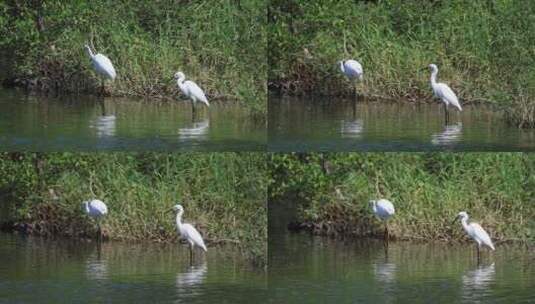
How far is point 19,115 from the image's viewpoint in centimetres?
867

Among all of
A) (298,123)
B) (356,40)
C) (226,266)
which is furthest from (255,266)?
(356,40)

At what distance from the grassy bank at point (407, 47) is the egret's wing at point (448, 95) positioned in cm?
23

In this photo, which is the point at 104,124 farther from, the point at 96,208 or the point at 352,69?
the point at 352,69

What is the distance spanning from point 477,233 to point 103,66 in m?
2.64

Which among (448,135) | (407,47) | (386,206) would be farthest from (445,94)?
(386,206)

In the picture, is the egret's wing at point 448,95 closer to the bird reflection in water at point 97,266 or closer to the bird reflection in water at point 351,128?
the bird reflection in water at point 351,128

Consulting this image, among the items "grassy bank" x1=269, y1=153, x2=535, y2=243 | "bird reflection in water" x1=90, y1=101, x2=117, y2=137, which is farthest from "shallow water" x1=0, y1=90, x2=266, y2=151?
"grassy bank" x1=269, y1=153, x2=535, y2=243

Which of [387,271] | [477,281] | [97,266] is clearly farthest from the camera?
[97,266]

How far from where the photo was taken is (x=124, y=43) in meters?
9.13

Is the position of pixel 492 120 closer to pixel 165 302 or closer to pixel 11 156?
pixel 165 302

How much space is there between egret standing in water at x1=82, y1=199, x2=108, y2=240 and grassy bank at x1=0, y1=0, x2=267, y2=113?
2.79 feet

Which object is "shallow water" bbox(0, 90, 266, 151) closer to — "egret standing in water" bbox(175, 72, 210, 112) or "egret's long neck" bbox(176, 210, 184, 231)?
"egret standing in water" bbox(175, 72, 210, 112)

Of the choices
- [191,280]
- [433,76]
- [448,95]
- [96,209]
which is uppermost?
[433,76]

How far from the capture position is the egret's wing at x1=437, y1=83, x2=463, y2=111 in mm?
8688
